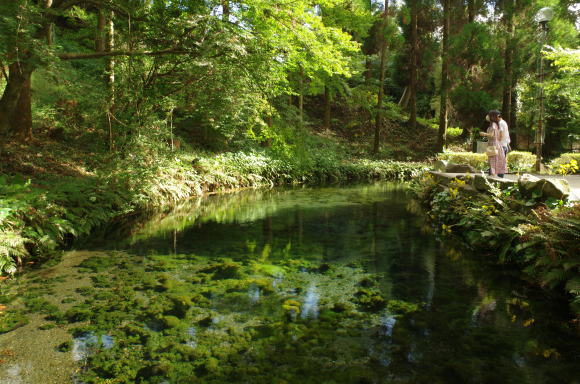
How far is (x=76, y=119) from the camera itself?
38.8 feet

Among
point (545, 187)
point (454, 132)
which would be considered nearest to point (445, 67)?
point (454, 132)

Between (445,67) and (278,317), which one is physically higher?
(445,67)

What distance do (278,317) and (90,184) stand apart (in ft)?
19.5

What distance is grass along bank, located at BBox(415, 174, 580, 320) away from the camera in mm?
4359

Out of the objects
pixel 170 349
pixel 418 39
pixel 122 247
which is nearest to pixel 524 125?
pixel 418 39

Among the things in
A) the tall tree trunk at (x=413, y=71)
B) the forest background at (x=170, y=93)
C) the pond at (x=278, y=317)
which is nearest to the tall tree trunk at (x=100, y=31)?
the forest background at (x=170, y=93)

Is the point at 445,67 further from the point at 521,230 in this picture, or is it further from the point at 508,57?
the point at 521,230

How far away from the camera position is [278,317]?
12.8 feet

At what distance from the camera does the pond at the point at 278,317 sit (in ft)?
9.82

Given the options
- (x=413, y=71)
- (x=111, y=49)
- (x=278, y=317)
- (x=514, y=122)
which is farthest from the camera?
(x=413, y=71)

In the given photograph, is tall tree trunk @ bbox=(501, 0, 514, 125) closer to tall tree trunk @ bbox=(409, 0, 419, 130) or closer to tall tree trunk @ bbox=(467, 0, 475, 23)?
tall tree trunk @ bbox=(467, 0, 475, 23)

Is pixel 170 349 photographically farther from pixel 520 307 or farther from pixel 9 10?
pixel 9 10

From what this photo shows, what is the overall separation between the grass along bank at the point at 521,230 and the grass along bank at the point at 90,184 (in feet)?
15.2

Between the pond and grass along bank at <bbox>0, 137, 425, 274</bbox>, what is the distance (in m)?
0.48
